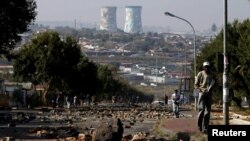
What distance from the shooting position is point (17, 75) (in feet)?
252

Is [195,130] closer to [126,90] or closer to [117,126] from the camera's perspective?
[117,126]

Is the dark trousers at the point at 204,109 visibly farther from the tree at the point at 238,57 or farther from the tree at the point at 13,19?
the tree at the point at 238,57

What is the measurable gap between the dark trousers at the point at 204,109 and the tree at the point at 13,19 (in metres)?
A: 18.4

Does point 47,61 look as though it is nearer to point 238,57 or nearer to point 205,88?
point 238,57

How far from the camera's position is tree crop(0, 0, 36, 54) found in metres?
38.1

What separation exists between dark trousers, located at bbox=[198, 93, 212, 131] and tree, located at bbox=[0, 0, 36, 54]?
1844 cm

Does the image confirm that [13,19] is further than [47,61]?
No

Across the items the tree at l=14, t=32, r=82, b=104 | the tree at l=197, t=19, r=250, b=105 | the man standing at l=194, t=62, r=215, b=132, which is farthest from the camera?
the tree at l=14, t=32, r=82, b=104

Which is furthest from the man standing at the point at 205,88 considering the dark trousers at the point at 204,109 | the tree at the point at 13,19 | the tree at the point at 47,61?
the tree at the point at 47,61

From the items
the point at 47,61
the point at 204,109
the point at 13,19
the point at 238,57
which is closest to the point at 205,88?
the point at 204,109

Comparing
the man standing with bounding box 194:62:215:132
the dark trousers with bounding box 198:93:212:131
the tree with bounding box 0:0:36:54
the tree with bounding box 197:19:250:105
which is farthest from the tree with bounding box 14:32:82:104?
the man standing with bounding box 194:62:215:132

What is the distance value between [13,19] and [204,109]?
67.5 ft

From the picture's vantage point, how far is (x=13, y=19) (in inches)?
1547

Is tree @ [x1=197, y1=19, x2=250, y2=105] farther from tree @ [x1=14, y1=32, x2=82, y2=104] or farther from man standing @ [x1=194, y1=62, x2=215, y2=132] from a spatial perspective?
man standing @ [x1=194, y1=62, x2=215, y2=132]
